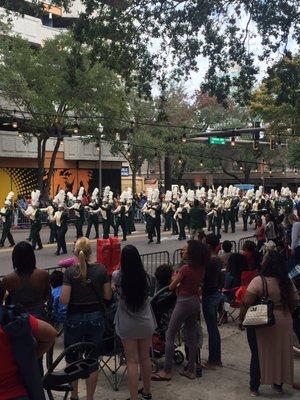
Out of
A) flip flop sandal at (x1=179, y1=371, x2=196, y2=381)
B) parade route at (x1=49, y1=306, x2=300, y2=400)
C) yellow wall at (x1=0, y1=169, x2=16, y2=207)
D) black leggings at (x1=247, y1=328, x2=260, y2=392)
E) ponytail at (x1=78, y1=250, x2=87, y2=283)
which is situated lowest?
parade route at (x1=49, y1=306, x2=300, y2=400)

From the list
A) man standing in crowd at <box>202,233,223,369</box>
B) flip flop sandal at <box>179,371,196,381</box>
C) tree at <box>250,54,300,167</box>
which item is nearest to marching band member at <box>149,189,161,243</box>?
tree at <box>250,54,300,167</box>

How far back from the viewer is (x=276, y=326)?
5578mm

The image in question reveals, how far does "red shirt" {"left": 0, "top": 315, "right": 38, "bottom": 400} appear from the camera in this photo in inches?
113

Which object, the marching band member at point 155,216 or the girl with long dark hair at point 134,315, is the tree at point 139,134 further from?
the girl with long dark hair at point 134,315

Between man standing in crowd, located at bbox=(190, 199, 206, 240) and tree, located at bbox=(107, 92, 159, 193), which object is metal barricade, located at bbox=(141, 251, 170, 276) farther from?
tree, located at bbox=(107, 92, 159, 193)

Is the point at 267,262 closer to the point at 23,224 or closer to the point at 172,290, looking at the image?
the point at 172,290

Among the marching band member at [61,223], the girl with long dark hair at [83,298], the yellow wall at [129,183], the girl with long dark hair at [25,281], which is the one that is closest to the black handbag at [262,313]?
the girl with long dark hair at [83,298]

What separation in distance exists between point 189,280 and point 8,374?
3464 mm

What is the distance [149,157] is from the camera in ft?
137

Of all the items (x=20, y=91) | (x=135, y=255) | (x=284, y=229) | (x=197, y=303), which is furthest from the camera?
(x=20, y=91)

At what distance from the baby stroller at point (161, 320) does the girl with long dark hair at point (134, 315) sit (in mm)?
1094

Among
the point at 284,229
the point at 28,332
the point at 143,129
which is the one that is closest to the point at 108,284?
the point at 28,332

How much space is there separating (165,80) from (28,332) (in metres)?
12.4

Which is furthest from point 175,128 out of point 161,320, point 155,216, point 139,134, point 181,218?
point 161,320
